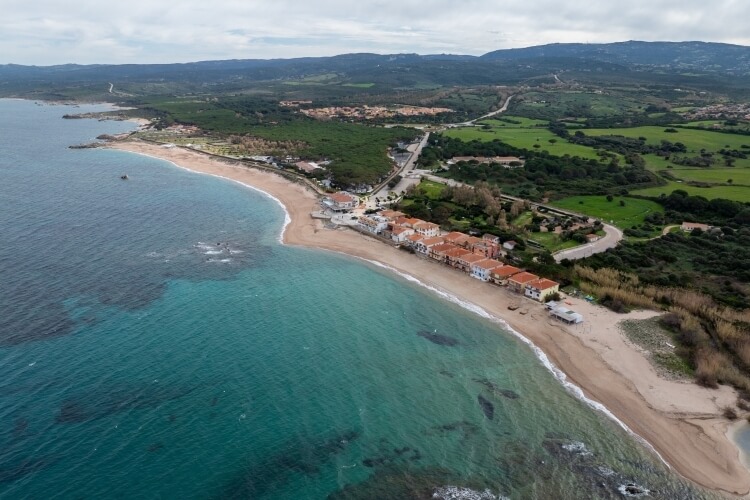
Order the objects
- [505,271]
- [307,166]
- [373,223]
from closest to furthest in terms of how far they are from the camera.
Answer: [505,271] < [373,223] < [307,166]

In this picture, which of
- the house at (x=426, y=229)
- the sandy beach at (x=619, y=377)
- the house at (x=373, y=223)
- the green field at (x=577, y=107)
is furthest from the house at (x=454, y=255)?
the green field at (x=577, y=107)

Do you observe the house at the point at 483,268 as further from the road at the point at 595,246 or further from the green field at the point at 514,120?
the green field at the point at 514,120

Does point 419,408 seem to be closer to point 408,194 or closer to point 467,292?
point 467,292

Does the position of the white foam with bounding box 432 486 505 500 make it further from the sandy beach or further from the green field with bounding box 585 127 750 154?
the green field with bounding box 585 127 750 154

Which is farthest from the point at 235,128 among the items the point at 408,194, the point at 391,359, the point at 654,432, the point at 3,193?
the point at 654,432

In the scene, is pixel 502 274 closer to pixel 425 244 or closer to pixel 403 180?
pixel 425 244

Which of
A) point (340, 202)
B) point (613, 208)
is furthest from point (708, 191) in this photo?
point (340, 202)
